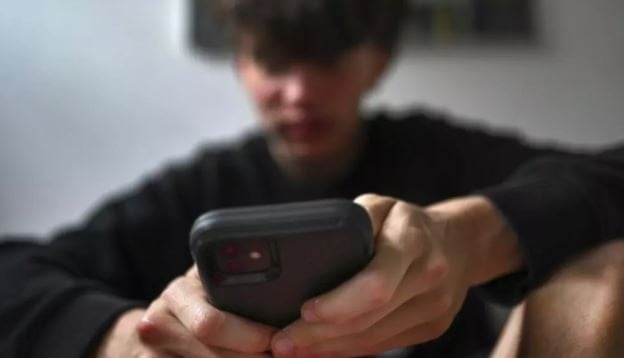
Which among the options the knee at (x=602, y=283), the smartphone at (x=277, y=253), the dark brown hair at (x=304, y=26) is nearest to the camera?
the smartphone at (x=277, y=253)

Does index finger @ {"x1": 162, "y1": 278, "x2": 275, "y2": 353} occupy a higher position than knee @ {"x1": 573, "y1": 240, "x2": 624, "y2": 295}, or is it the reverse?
index finger @ {"x1": 162, "y1": 278, "x2": 275, "y2": 353}

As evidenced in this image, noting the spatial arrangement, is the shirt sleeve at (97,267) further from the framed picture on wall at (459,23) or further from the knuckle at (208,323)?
the framed picture on wall at (459,23)

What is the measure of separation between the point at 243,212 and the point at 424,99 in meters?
0.80

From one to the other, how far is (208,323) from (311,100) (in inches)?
17.2

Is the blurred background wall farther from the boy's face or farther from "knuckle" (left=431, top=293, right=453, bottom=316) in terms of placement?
"knuckle" (left=431, top=293, right=453, bottom=316)

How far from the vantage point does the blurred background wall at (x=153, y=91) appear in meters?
1.11

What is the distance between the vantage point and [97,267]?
0.77 meters

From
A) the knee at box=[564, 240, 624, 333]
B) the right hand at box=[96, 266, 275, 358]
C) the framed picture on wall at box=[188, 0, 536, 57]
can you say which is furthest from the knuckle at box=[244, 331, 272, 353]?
the framed picture on wall at box=[188, 0, 536, 57]

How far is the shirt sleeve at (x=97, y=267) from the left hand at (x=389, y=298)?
187 mm

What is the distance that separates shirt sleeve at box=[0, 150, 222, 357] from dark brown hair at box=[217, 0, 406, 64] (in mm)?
194

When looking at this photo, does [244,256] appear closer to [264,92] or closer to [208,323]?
[208,323]

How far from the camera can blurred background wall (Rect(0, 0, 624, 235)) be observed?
3.64ft

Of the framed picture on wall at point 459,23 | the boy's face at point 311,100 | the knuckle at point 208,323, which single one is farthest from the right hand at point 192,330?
the framed picture on wall at point 459,23

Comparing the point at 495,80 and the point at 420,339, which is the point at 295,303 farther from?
the point at 495,80
